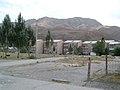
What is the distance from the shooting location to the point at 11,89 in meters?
11.6

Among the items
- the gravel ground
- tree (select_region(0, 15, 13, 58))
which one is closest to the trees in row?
tree (select_region(0, 15, 13, 58))

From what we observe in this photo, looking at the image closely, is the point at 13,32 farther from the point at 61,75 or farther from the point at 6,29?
the point at 61,75

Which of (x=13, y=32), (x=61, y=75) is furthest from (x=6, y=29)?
(x=61, y=75)

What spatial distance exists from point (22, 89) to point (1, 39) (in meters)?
43.3

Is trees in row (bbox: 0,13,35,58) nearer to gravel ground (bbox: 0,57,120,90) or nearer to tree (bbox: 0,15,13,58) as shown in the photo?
tree (bbox: 0,15,13,58)

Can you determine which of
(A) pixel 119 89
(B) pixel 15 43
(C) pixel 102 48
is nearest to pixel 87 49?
(C) pixel 102 48

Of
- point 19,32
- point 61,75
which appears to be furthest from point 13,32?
point 61,75

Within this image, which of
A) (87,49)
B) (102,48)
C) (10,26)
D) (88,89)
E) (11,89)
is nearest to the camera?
(11,89)

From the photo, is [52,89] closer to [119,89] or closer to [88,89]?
[88,89]

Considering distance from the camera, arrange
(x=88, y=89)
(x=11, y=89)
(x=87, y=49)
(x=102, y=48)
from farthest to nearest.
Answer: (x=87, y=49) → (x=102, y=48) → (x=88, y=89) → (x=11, y=89)

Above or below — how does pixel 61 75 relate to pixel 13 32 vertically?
below

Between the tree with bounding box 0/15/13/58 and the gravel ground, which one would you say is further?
the tree with bounding box 0/15/13/58

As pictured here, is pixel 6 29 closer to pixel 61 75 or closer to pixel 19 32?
pixel 19 32

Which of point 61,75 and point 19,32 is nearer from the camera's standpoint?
point 61,75
